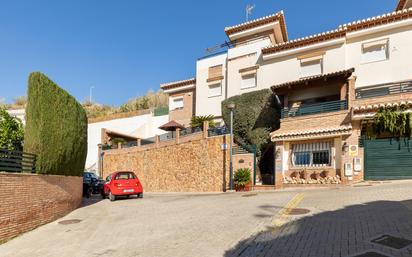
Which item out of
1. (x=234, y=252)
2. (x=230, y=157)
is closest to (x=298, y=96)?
(x=230, y=157)

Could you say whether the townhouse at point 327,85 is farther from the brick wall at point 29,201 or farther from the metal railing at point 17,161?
the metal railing at point 17,161

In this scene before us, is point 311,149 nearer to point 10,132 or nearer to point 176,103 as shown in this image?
point 10,132

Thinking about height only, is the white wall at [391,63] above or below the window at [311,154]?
above

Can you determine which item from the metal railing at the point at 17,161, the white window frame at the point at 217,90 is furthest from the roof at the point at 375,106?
the metal railing at the point at 17,161

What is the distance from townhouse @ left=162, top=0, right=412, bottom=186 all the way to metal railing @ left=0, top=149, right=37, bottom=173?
41.9ft

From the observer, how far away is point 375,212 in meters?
8.02

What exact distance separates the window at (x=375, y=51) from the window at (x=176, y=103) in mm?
17632

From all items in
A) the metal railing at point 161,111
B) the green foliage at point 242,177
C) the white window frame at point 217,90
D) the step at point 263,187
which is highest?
the white window frame at point 217,90

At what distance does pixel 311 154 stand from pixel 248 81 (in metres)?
10.4

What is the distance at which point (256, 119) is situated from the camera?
21484mm

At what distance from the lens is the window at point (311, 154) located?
17236 mm

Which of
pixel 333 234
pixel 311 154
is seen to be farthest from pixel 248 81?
pixel 333 234

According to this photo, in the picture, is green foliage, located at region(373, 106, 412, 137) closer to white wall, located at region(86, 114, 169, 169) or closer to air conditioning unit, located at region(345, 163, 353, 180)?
air conditioning unit, located at region(345, 163, 353, 180)

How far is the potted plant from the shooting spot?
1783cm
